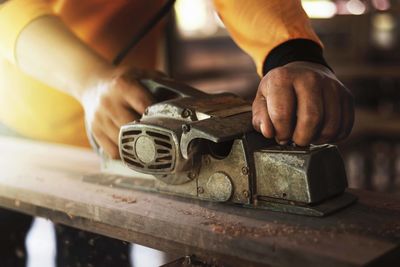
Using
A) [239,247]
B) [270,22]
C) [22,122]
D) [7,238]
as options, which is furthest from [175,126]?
[22,122]

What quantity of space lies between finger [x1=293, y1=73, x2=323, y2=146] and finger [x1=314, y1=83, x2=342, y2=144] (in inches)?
0.6

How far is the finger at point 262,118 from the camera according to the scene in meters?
1.21

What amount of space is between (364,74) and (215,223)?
4.09m

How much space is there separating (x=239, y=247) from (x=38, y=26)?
98 centimetres

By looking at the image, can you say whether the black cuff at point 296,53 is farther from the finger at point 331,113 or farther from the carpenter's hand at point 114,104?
the carpenter's hand at point 114,104

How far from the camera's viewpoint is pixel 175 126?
1.32 metres

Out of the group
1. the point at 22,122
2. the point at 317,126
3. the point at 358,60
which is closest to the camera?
the point at 317,126

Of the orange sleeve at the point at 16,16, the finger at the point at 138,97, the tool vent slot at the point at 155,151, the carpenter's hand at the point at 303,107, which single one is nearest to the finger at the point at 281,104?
the carpenter's hand at the point at 303,107

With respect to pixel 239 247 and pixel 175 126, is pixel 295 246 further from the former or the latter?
pixel 175 126

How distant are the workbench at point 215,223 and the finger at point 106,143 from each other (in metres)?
0.10

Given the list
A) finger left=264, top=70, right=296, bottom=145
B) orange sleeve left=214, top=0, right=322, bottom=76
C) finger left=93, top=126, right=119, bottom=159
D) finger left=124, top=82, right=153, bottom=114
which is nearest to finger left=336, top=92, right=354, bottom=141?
finger left=264, top=70, right=296, bottom=145

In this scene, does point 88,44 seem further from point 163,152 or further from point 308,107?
point 308,107

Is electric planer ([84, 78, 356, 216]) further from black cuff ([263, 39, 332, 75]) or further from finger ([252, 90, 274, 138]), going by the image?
black cuff ([263, 39, 332, 75])

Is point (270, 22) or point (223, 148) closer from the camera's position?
point (223, 148)
